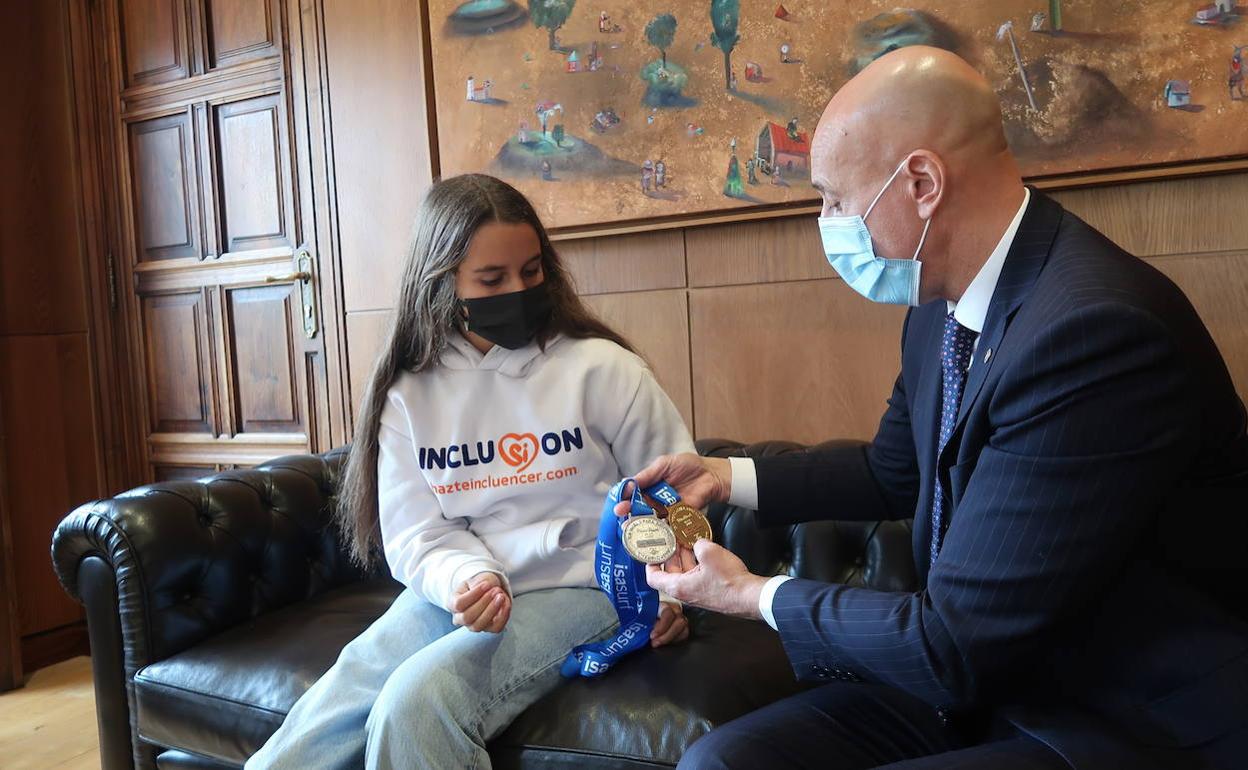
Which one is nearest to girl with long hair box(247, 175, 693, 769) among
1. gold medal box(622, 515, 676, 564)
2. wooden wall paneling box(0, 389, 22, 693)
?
gold medal box(622, 515, 676, 564)

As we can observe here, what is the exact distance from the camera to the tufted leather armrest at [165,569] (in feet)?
7.55

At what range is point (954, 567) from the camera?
4.09 feet

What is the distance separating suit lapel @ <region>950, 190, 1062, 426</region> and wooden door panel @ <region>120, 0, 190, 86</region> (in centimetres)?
371

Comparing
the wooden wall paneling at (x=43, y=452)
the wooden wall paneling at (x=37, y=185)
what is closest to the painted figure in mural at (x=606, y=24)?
the wooden wall paneling at (x=37, y=185)

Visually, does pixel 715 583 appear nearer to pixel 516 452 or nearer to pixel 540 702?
pixel 540 702

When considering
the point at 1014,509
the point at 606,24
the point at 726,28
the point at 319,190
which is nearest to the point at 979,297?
the point at 1014,509

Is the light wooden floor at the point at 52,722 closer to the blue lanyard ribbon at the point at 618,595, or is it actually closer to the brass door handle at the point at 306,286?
the brass door handle at the point at 306,286

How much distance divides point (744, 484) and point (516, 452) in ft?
1.52

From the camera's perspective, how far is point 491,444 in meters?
2.03

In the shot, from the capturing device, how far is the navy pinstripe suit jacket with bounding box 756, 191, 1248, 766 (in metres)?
1.15

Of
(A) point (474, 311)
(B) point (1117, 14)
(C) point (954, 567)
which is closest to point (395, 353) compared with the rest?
(A) point (474, 311)

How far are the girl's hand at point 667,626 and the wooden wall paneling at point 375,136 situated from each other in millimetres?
1948

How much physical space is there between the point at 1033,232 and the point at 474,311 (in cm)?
109

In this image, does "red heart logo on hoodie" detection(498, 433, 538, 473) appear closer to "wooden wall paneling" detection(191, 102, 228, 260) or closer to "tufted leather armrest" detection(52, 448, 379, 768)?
"tufted leather armrest" detection(52, 448, 379, 768)
